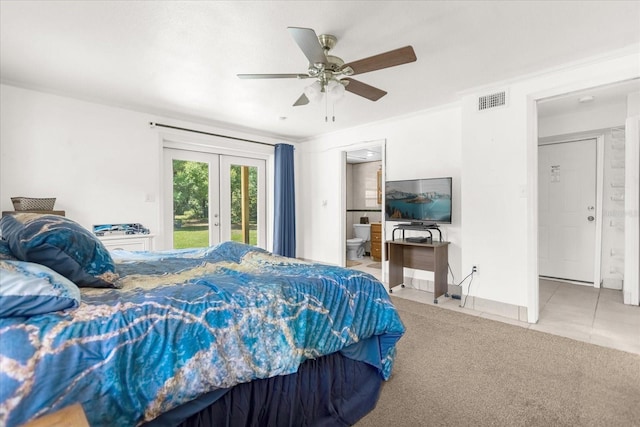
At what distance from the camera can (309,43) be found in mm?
1900

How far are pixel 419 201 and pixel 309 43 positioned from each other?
2609 millimetres

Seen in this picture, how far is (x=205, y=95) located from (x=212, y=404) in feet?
10.4

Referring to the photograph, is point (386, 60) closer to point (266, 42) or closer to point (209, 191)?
point (266, 42)

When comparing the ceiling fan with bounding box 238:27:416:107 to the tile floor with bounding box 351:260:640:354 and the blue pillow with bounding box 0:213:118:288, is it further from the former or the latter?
the tile floor with bounding box 351:260:640:354

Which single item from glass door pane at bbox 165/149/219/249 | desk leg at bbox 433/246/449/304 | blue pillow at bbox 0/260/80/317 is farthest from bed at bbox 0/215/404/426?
glass door pane at bbox 165/149/219/249

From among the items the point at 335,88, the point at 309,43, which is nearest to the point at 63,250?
Result: the point at 309,43

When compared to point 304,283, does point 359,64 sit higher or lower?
higher

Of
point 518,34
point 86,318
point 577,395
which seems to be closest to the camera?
point 86,318

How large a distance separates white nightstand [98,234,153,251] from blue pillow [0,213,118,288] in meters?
2.02

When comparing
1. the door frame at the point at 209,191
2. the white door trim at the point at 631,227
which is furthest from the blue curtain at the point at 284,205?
the white door trim at the point at 631,227

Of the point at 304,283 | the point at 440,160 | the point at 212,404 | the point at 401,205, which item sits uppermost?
the point at 440,160

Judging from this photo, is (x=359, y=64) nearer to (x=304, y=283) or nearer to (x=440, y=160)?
(x=304, y=283)

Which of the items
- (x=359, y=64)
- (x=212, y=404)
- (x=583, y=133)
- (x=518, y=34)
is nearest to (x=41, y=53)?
(x=359, y=64)

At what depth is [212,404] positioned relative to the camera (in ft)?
4.41
